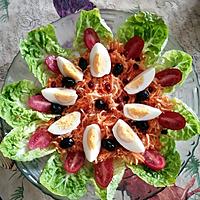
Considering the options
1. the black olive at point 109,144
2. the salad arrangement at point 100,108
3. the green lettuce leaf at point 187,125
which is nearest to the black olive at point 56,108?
the salad arrangement at point 100,108

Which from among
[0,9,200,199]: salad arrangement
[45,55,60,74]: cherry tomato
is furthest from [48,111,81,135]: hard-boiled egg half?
[45,55,60,74]: cherry tomato

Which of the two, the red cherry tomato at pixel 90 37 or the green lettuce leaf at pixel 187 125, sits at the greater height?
the red cherry tomato at pixel 90 37

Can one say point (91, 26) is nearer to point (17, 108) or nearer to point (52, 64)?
point (52, 64)

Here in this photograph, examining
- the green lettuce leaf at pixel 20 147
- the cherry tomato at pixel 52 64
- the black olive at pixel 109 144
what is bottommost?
the green lettuce leaf at pixel 20 147

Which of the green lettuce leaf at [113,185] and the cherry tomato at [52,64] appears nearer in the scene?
the green lettuce leaf at [113,185]

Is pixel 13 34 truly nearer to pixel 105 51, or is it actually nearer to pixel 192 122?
pixel 105 51

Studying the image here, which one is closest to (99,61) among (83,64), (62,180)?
(83,64)

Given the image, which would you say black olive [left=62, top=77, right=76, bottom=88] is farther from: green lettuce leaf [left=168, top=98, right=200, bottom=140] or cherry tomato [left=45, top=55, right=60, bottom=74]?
green lettuce leaf [left=168, top=98, right=200, bottom=140]

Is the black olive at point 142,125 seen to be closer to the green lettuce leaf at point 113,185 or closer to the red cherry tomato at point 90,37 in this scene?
the green lettuce leaf at point 113,185

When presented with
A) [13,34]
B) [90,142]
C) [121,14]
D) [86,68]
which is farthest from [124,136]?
[13,34]
